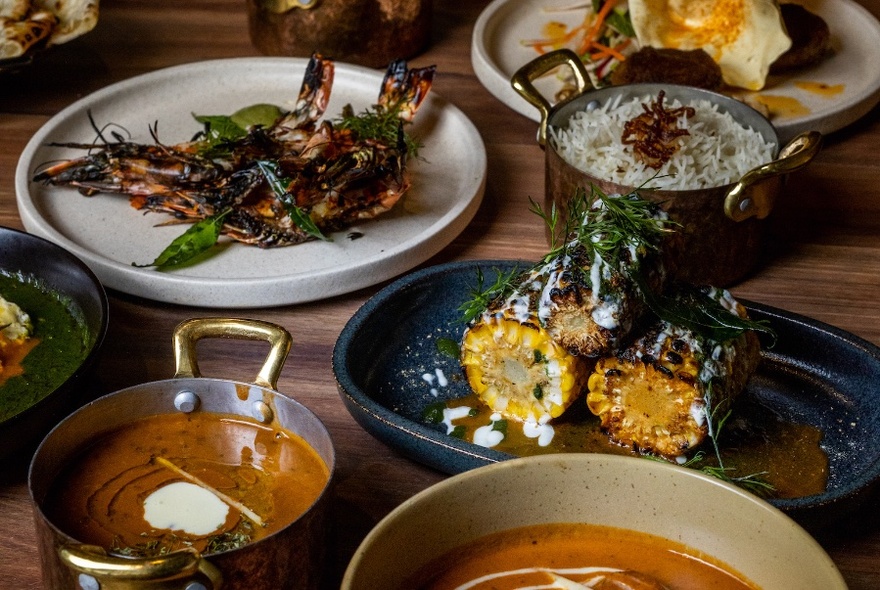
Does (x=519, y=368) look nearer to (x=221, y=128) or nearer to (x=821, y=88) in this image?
(x=221, y=128)

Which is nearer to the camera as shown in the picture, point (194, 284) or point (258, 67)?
point (194, 284)

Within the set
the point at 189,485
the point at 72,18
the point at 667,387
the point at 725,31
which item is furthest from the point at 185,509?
the point at 725,31

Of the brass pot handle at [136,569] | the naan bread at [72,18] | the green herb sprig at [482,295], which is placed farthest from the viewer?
the naan bread at [72,18]

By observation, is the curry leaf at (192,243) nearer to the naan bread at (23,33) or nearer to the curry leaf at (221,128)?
the curry leaf at (221,128)

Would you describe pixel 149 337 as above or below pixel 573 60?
below

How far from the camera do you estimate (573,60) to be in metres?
2.02

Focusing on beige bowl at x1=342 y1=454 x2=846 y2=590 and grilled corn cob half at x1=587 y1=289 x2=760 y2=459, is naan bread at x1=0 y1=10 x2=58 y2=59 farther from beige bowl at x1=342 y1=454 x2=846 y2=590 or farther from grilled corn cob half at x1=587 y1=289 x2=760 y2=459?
beige bowl at x1=342 y1=454 x2=846 y2=590

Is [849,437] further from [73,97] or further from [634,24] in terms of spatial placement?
[73,97]

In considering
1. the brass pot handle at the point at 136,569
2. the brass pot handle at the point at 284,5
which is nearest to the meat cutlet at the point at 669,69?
the brass pot handle at the point at 284,5

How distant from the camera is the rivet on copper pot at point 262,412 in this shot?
3.91 feet

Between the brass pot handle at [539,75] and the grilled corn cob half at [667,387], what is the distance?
63cm

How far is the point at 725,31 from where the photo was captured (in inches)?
96.5

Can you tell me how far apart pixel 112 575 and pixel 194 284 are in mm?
858

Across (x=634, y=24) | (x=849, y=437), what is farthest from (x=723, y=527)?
(x=634, y=24)
